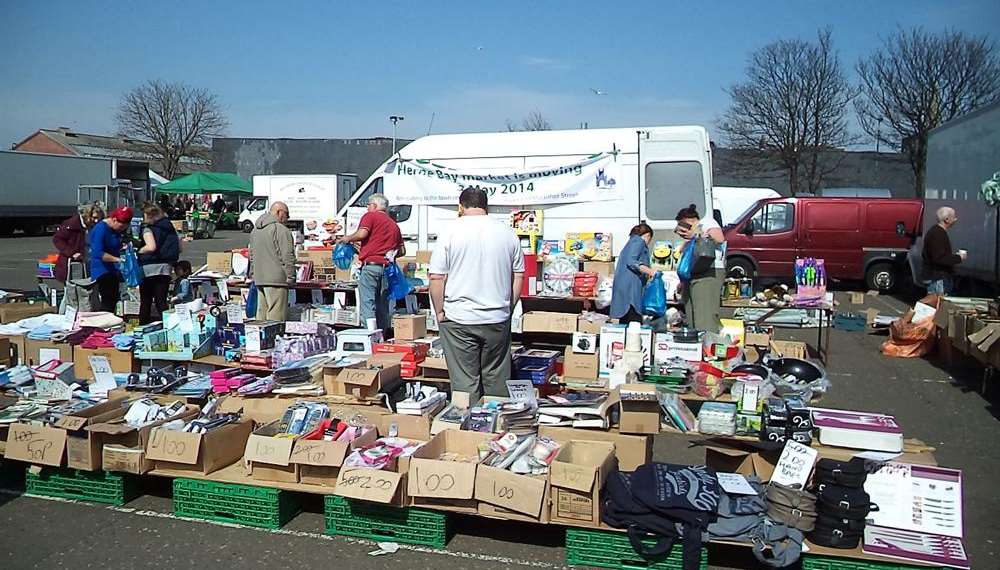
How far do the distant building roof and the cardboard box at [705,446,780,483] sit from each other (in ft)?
144

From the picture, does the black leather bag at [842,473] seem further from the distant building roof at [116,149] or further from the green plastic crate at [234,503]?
the distant building roof at [116,149]

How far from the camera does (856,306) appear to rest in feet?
47.4

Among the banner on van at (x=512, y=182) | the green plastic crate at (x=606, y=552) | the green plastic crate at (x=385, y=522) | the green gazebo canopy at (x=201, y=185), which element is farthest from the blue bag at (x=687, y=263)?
the green gazebo canopy at (x=201, y=185)

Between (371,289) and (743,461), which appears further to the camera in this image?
(371,289)

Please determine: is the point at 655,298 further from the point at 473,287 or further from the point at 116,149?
the point at 116,149

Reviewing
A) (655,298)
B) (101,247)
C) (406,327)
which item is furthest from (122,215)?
(655,298)

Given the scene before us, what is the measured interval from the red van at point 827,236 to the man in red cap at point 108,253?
10.9 metres

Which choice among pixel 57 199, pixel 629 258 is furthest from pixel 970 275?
pixel 57 199

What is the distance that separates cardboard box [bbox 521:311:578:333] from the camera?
7.95 metres

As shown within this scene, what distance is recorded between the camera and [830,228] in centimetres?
1548

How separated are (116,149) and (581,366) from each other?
57.7 metres

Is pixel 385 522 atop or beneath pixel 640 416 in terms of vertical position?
beneath

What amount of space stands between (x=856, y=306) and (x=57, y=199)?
98.2 feet

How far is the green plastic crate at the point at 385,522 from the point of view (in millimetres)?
4449
